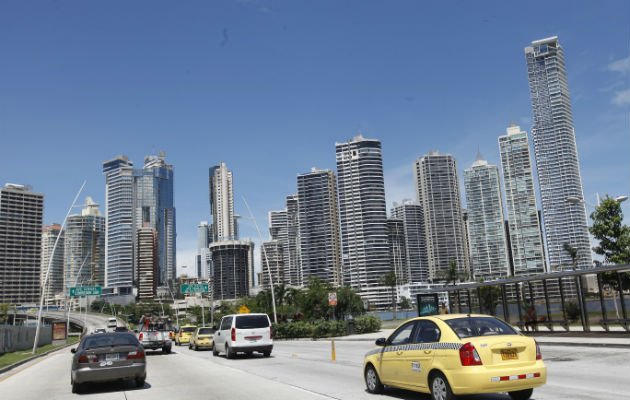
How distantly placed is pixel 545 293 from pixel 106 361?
19901 millimetres

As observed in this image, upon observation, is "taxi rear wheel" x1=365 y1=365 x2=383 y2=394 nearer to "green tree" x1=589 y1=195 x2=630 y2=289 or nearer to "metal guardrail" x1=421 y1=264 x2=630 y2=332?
"metal guardrail" x1=421 y1=264 x2=630 y2=332

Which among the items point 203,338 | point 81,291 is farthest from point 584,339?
point 81,291

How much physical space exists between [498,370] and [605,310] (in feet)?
55.4

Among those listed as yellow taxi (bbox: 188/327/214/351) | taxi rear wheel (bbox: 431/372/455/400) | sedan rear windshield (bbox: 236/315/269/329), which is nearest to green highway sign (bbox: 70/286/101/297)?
yellow taxi (bbox: 188/327/214/351)

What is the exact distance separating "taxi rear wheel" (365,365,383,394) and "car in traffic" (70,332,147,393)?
5.84 meters

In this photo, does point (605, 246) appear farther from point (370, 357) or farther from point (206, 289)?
point (206, 289)

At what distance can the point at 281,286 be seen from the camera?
341 ft

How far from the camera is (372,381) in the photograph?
10891mm

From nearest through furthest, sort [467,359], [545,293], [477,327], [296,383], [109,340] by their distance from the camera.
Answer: [467,359] → [477,327] → [296,383] → [109,340] → [545,293]

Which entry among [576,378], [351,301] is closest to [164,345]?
[576,378]

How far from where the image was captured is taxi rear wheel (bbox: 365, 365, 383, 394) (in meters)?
10.7

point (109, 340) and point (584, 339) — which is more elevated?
point (109, 340)

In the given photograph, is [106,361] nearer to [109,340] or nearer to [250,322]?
[109,340]

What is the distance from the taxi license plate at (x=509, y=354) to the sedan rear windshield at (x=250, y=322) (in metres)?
15.7
